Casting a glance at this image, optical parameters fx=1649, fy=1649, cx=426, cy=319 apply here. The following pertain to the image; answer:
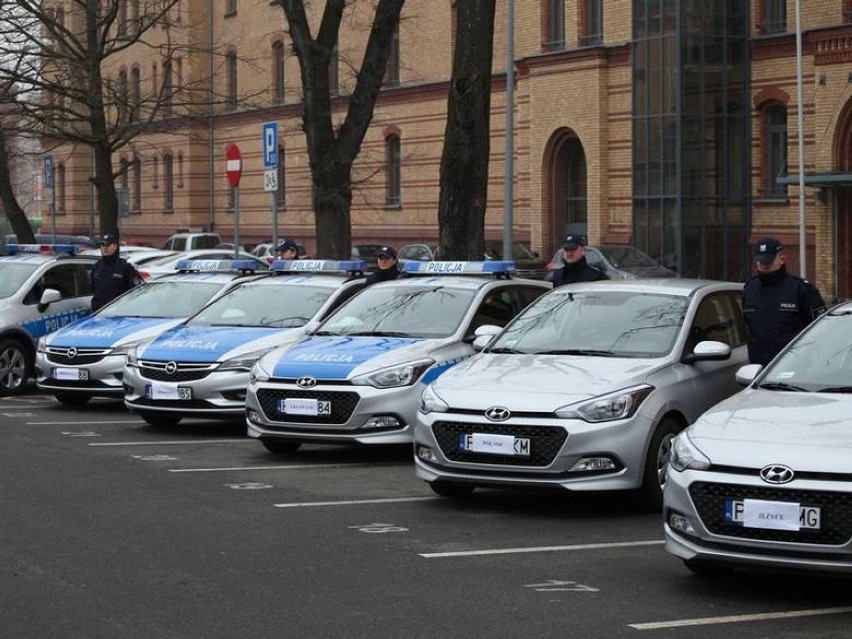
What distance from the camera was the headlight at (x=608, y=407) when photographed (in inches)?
405

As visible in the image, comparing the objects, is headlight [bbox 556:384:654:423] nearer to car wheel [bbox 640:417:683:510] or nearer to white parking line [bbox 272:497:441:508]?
car wheel [bbox 640:417:683:510]

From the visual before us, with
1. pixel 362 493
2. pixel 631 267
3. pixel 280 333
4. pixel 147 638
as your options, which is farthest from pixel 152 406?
pixel 631 267

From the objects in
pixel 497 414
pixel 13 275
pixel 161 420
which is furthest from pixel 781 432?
pixel 13 275

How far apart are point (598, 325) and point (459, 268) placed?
11.4ft

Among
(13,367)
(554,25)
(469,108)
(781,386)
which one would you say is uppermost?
(554,25)

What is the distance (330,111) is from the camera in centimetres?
2473

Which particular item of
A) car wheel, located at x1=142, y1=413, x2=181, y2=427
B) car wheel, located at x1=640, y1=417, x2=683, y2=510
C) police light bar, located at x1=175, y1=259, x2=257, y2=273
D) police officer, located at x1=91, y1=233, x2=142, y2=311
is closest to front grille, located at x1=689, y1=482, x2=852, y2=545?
car wheel, located at x1=640, y1=417, x2=683, y2=510

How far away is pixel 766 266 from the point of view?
39.9 ft

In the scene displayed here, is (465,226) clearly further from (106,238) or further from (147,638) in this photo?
(147,638)

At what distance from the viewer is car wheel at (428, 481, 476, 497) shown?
10828 millimetres

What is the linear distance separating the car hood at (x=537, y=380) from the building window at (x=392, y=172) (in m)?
39.2

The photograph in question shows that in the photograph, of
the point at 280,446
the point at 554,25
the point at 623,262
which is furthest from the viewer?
the point at 554,25

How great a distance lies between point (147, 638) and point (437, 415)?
3.91 metres

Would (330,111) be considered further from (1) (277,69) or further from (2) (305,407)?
(1) (277,69)
